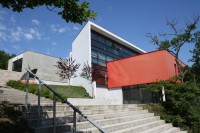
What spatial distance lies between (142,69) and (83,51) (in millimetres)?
9020

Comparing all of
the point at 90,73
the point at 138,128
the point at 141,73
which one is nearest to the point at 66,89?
the point at 90,73

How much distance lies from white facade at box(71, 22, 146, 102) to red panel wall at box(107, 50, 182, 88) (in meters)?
1.20

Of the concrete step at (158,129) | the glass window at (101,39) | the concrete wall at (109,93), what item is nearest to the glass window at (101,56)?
the glass window at (101,39)

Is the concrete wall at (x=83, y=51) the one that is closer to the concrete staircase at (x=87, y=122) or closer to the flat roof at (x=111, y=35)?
the flat roof at (x=111, y=35)

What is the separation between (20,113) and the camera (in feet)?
20.4

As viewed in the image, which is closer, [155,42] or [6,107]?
[6,107]

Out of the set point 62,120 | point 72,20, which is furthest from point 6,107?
point 72,20

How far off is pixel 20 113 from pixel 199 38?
21639 millimetres

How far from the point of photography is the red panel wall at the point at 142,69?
19084 mm

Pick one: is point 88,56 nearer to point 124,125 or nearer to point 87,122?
point 124,125

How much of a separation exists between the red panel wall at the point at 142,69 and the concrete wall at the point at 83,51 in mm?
3575

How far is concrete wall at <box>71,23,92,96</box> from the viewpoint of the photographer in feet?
83.5

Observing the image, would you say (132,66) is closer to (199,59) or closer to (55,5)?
(199,59)

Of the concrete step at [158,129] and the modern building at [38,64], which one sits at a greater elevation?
the modern building at [38,64]
